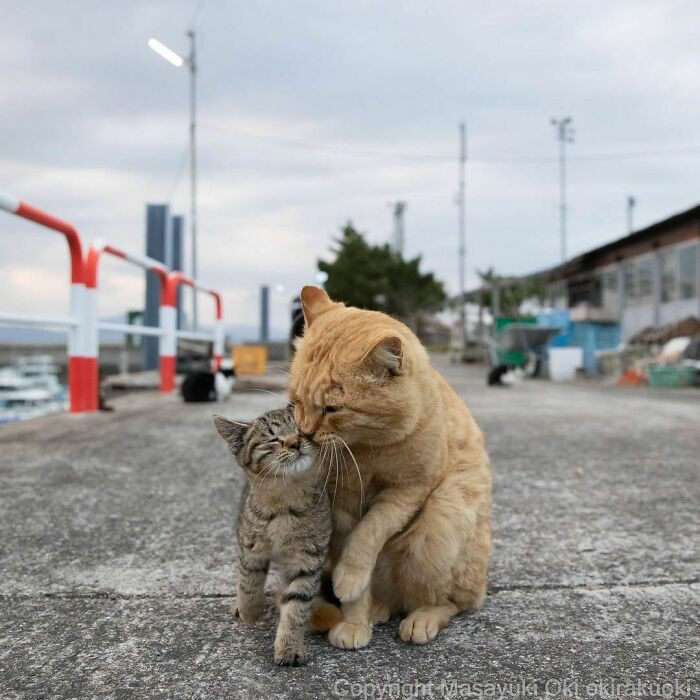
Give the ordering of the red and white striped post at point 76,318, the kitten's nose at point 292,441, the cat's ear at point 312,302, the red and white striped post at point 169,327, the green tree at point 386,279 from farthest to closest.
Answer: the green tree at point 386,279 → the red and white striped post at point 169,327 → the red and white striped post at point 76,318 → the cat's ear at point 312,302 → the kitten's nose at point 292,441

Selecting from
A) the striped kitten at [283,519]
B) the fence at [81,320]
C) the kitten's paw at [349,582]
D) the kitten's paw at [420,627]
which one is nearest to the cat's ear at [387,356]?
the striped kitten at [283,519]

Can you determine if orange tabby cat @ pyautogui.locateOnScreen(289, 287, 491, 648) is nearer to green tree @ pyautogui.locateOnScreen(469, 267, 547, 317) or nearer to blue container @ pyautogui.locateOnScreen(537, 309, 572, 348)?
blue container @ pyautogui.locateOnScreen(537, 309, 572, 348)

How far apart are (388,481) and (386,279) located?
3124 cm

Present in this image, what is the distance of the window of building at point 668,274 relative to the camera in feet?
43.8

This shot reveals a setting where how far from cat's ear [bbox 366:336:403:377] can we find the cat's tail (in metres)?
0.64

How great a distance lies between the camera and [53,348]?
31672mm

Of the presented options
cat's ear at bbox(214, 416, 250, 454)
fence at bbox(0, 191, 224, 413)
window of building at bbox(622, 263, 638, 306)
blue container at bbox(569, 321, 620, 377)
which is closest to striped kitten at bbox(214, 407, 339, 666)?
cat's ear at bbox(214, 416, 250, 454)

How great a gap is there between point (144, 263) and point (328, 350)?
471cm

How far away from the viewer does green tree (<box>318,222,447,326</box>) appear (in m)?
31.8

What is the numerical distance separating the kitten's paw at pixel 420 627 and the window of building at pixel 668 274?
13600mm

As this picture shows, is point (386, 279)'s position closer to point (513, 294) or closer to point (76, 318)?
point (513, 294)

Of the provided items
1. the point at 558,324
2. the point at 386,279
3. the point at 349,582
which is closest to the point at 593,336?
the point at 558,324

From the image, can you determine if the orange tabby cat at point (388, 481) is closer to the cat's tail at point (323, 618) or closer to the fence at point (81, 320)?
the cat's tail at point (323, 618)

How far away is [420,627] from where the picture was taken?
1.54m
